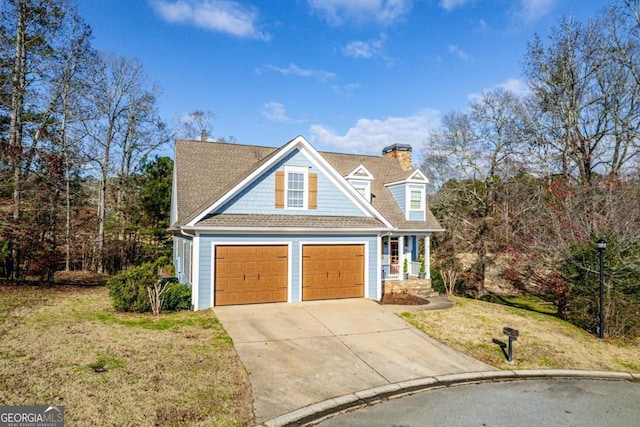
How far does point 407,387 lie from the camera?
7.50m

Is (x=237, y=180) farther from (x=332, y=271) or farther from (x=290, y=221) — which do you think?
(x=332, y=271)

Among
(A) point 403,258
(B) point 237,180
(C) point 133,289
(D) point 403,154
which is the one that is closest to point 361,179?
(A) point 403,258

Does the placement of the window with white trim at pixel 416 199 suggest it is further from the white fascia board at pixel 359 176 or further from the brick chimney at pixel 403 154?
the brick chimney at pixel 403 154

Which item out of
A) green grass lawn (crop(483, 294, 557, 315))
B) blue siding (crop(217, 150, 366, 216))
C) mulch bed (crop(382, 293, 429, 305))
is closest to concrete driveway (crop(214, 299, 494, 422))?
mulch bed (crop(382, 293, 429, 305))

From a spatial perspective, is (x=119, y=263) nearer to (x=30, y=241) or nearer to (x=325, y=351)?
(x=30, y=241)

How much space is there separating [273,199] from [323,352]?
22.6 ft

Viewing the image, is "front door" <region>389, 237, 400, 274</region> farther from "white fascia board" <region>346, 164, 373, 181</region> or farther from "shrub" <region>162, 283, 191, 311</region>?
"shrub" <region>162, 283, 191, 311</region>

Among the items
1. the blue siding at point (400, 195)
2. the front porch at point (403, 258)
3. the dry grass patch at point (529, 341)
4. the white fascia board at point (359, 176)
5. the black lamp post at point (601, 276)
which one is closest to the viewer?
the dry grass patch at point (529, 341)

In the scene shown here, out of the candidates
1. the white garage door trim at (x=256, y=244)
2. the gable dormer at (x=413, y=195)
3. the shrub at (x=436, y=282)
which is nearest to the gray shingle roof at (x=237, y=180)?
the gable dormer at (x=413, y=195)

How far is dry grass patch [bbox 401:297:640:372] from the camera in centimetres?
954

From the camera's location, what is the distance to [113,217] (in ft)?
82.6

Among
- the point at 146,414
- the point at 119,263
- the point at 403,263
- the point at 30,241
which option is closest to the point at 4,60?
the point at 30,241

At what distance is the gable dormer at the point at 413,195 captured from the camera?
19328 mm

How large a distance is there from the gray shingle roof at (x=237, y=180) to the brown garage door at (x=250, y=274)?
104 cm
